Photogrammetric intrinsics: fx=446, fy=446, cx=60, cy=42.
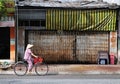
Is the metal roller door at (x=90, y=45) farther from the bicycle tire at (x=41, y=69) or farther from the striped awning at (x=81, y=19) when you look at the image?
the bicycle tire at (x=41, y=69)

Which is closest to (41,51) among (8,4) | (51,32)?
(51,32)

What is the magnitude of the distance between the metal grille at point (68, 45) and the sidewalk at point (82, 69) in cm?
252

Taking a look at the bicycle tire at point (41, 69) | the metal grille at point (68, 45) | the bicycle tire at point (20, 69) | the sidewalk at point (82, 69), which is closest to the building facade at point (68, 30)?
the metal grille at point (68, 45)

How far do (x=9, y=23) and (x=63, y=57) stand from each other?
13.6 ft

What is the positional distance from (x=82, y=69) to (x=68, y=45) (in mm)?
3427

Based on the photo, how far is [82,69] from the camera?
81.9 ft

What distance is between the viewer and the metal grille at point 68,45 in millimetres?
27953

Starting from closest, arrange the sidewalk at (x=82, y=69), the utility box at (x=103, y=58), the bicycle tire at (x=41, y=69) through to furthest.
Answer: the bicycle tire at (x=41, y=69)
the sidewalk at (x=82, y=69)
the utility box at (x=103, y=58)

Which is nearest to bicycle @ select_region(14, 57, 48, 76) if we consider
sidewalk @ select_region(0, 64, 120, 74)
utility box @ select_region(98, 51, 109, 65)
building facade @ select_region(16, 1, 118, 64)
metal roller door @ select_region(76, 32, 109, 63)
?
sidewalk @ select_region(0, 64, 120, 74)

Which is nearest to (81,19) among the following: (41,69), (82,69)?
(82,69)

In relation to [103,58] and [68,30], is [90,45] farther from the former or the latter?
[68,30]

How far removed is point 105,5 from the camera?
27.2 m

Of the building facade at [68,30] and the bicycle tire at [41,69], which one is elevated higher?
the building facade at [68,30]

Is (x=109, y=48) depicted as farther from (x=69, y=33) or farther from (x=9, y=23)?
(x=9, y=23)
